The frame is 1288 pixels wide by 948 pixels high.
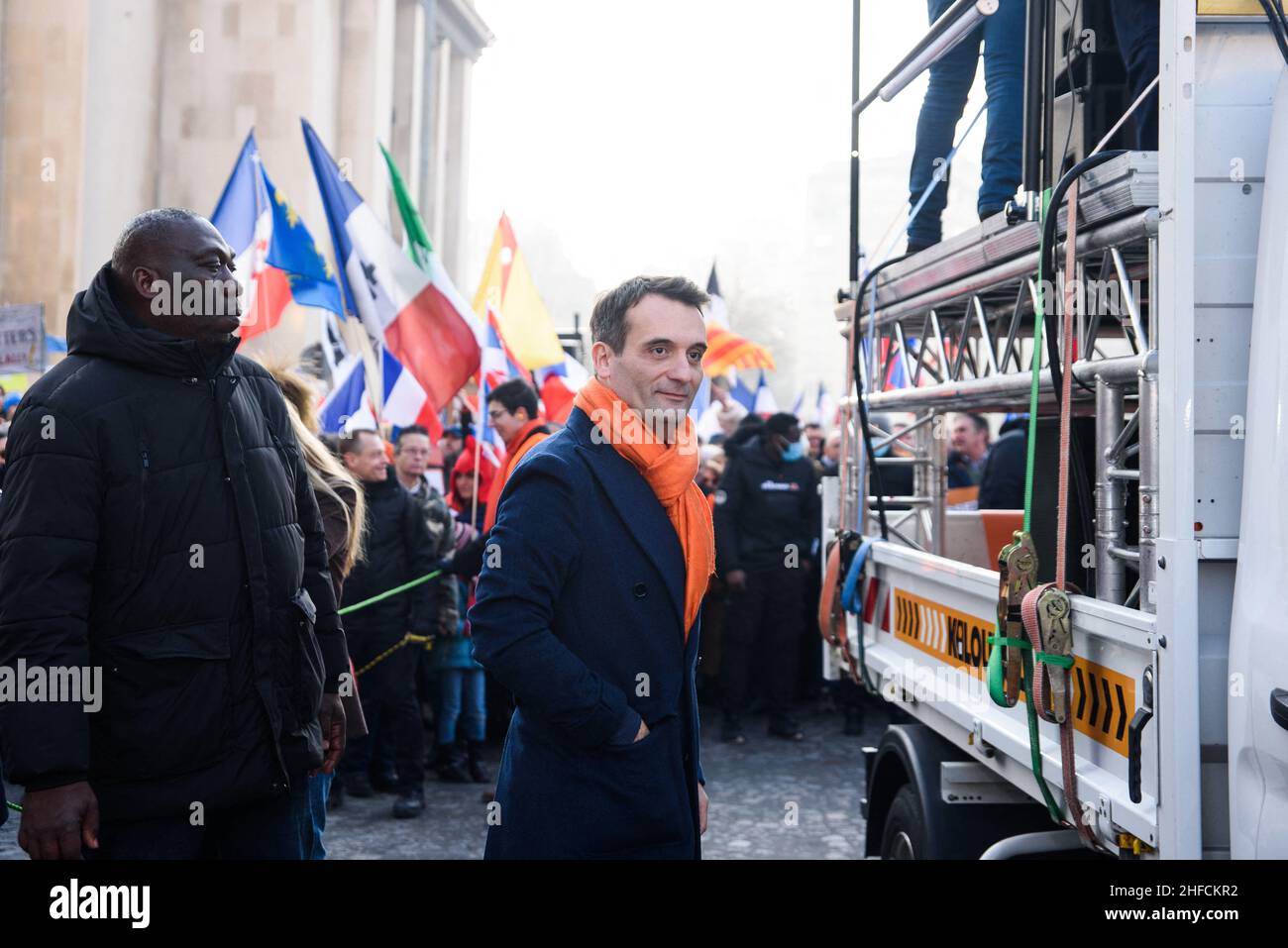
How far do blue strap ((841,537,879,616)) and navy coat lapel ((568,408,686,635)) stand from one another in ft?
8.12

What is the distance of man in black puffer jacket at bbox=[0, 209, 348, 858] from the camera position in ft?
8.02

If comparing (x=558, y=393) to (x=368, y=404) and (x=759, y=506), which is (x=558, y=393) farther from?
(x=759, y=506)

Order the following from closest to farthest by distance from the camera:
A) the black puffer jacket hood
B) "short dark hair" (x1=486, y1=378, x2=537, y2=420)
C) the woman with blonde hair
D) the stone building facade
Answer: the black puffer jacket hood → the woman with blonde hair → "short dark hair" (x1=486, y1=378, x2=537, y2=420) → the stone building facade

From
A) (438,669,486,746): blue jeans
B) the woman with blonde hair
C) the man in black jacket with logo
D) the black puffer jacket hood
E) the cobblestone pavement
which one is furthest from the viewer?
the man in black jacket with logo

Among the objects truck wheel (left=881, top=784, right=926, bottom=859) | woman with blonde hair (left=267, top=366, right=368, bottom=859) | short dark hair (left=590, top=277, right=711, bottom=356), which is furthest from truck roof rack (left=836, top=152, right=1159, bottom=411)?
woman with blonde hair (left=267, top=366, right=368, bottom=859)

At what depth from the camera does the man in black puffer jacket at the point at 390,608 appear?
680cm

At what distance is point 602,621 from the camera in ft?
8.01

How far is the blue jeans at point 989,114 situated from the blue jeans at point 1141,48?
580 mm

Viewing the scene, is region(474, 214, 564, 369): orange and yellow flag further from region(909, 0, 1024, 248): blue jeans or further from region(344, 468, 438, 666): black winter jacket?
region(909, 0, 1024, 248): blue jeans

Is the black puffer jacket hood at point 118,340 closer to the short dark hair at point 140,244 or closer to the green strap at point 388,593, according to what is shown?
the short dark hair at point 140,244

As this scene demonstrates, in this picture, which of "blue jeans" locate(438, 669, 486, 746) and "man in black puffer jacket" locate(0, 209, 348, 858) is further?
"blue jeans" locate(438, 669, 486, 746)

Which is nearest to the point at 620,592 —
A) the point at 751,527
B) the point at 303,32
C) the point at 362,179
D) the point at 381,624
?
the point at 381,624

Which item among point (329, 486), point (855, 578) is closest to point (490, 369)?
point (855, 578)

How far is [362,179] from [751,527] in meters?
18.6
